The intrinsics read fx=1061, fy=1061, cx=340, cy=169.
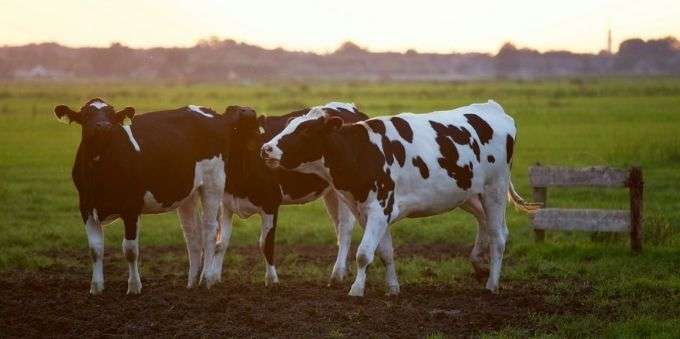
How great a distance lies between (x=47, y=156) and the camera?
36281mm

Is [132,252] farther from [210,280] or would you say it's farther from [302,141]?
[302,141]

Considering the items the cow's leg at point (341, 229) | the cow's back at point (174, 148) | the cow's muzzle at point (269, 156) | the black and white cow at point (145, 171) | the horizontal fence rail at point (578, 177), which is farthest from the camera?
the horizontal fence rail at point (578, 177)

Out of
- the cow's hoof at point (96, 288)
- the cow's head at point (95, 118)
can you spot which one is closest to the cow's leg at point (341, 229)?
the cow's hoof at point (96, 288)

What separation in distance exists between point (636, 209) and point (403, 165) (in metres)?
4.70

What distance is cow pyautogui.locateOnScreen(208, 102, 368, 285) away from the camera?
13.8 m

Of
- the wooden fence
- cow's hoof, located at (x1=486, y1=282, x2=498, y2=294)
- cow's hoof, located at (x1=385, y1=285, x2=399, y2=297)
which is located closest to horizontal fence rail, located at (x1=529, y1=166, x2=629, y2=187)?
the wooden fence

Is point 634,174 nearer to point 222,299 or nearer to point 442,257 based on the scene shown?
point 442,257

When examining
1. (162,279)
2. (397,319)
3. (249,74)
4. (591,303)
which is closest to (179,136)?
(162,279)

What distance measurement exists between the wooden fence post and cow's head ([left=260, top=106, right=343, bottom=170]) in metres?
5.50

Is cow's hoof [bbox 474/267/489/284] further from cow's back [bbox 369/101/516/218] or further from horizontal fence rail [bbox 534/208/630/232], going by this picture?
horizontal fence rail [bbox 534/208/630/232]

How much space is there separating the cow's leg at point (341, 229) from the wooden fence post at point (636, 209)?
13.6ft

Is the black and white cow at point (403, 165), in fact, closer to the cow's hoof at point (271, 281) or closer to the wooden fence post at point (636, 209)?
the cow's hoof at point (271, 281)

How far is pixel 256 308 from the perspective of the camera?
11305 millimetres

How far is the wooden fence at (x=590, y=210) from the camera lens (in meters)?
15.5
